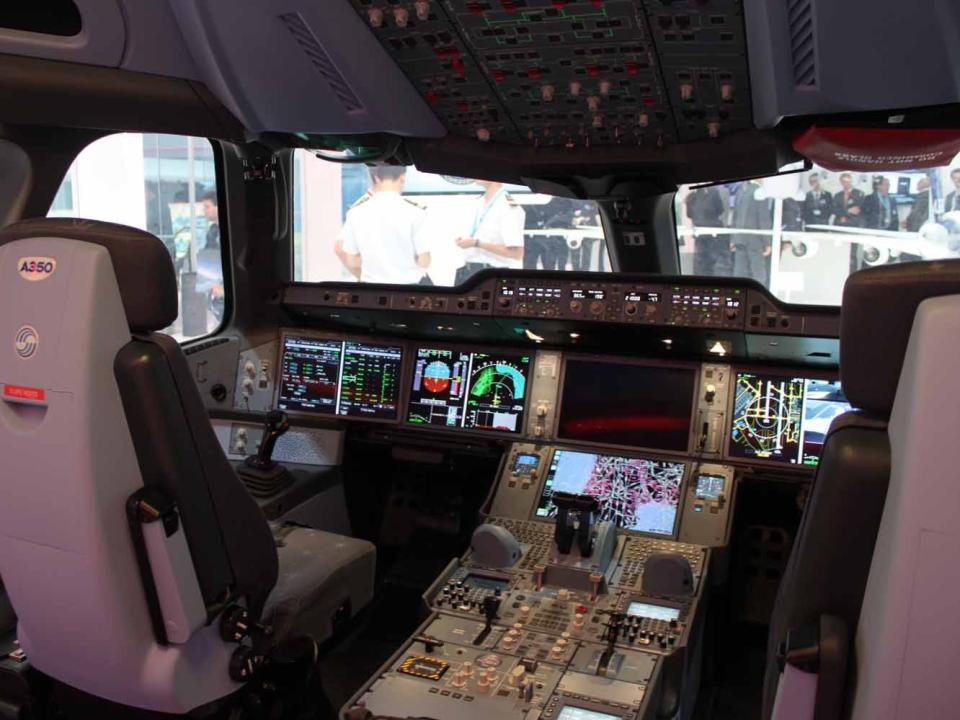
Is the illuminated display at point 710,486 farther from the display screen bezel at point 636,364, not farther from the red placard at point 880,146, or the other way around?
the red placard at point 880,146

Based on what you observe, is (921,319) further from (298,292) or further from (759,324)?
(298,292)

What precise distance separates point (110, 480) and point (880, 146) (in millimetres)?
2184

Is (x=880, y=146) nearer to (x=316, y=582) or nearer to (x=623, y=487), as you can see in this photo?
(x=623, y=487)

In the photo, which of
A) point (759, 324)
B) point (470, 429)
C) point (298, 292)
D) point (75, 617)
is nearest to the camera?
Answer: point (75, 617)

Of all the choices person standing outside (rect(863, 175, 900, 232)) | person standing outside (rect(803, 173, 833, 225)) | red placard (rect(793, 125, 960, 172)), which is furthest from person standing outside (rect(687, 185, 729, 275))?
red placard (rect(793, 125, 960, 172))

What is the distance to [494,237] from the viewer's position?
4117 millimetres

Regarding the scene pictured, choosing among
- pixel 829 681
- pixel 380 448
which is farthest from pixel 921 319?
pixel 380 448

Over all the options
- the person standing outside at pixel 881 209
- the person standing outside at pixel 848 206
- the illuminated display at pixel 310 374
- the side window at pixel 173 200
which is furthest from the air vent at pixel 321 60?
the person standing outside at pixel 881 209

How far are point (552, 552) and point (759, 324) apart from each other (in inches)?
38.3

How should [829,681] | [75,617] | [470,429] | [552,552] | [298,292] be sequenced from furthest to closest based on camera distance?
[298,292]
[470,429]
[552,552]
[75,617]
[829,681]

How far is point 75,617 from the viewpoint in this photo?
1773 mm

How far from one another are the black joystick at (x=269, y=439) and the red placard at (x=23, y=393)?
138 cm

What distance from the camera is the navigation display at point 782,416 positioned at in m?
2.89

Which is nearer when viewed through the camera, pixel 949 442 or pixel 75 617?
pixel 949 442
